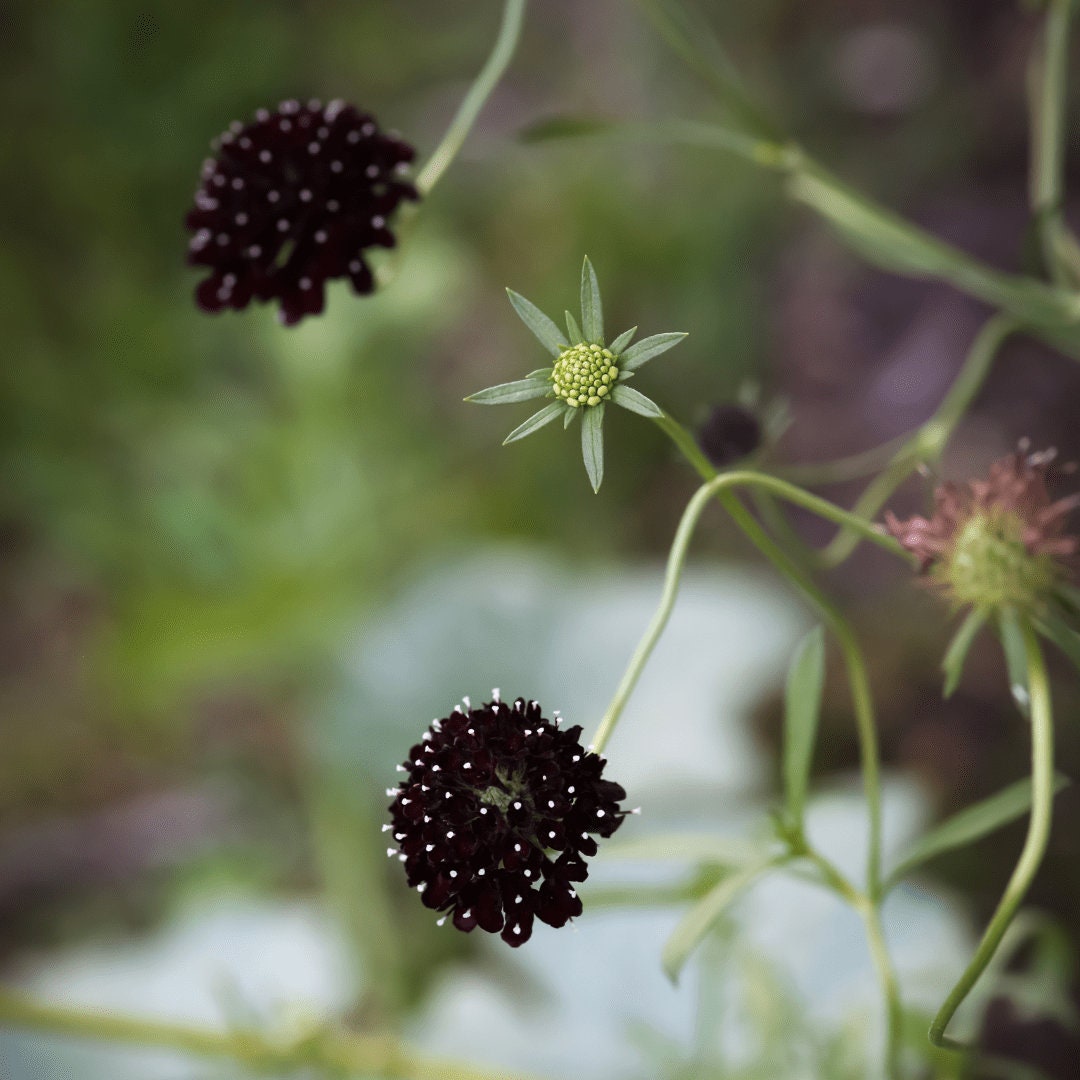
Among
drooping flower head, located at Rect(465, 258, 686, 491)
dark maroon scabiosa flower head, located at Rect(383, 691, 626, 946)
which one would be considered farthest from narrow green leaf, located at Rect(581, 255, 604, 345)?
dark maroon scabiosa flower head, located at Rect(383, 691, 626, 946)

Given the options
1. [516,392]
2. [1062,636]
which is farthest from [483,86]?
[1062,636]

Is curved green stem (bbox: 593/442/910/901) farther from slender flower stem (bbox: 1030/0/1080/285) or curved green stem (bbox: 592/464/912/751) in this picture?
slender flower stem (bbox: 1030/0/1080/285)

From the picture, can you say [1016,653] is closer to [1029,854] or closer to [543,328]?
[1029,854]

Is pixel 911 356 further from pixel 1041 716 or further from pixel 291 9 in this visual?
pixel 1041 716

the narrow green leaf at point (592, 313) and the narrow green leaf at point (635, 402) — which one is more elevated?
the narrow green leaf at point (592, 313)

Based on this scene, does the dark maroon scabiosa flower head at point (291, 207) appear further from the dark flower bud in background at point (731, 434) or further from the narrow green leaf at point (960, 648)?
the narrow green leaf at point (960, 648)

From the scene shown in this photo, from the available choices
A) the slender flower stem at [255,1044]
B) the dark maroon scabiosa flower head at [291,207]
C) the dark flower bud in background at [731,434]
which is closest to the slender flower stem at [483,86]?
the dark maroon scabiosa flower head at [291,207]
